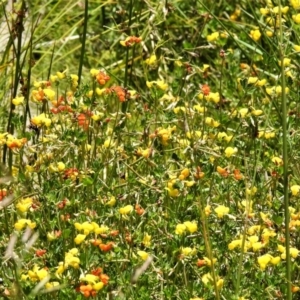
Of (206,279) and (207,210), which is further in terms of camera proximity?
(207,210)

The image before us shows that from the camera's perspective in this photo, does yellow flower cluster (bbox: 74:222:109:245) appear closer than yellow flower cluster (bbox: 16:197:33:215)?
Yes

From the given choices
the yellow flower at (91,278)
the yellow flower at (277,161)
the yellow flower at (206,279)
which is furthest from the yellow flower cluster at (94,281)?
the yellow flower at (277,161)

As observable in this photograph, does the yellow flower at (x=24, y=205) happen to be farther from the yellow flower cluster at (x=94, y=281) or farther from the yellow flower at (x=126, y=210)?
the yellow flower cluster at (x=94, y=281)

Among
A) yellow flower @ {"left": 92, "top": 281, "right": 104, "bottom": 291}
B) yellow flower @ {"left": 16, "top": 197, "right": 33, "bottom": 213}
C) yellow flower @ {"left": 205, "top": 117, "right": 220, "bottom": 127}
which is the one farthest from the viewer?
yellow flower @ {"left": 205, "top": 117, "right": 220, "bottom": 127}

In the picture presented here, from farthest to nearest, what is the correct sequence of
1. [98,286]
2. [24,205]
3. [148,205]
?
1. [148,205]
2. [24,205]
3. [98,286]

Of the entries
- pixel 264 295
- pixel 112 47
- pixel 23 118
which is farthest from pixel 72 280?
pixel 112 47

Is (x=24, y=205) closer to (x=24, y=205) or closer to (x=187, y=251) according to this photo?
(x=24, y=205)

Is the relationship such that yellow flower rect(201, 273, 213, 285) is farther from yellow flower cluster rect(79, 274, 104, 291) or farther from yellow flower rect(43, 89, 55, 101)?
yellow flower rect(43, 89, 55, 101)

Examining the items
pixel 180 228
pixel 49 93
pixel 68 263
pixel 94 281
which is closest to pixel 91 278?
pixel 94 281

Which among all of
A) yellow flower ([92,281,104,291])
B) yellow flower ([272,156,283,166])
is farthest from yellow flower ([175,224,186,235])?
yellow flower ([272,156,283,166])

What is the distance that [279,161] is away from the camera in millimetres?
3086

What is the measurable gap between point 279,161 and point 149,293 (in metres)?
0.76

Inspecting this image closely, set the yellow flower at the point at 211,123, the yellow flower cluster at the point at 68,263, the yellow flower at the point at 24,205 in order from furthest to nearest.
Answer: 1. the yellow flower at the point at 211,123
2. the yellow flower at the point at 24,205
3. the yellow flower cluster at the point at 68,263

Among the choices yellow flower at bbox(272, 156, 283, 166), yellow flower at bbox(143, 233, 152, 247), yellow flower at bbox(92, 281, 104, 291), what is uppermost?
yellow flower at bbox(272, 156, 283, 166)
